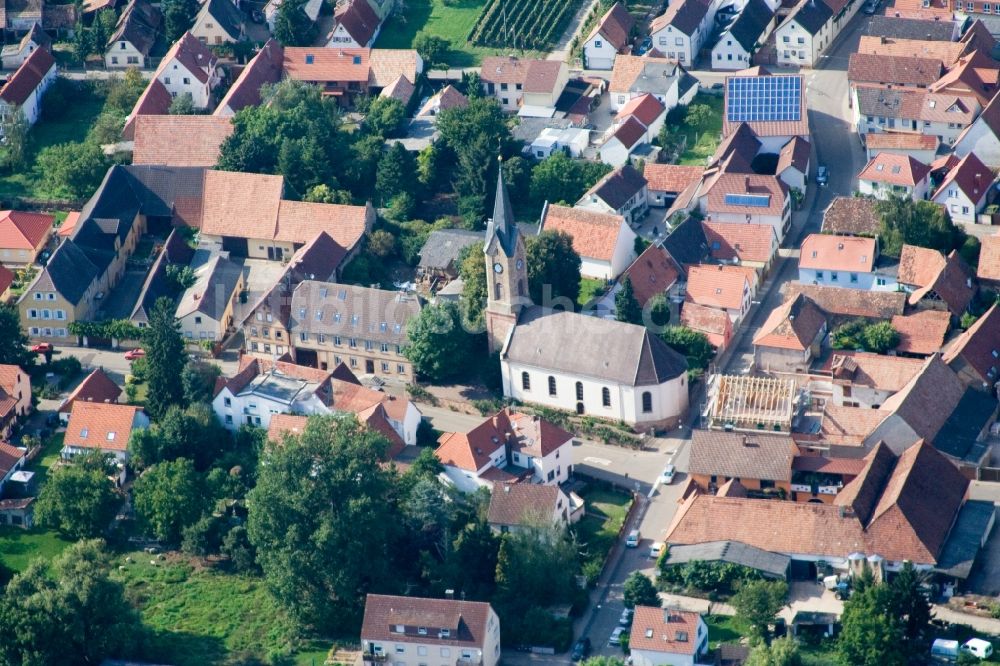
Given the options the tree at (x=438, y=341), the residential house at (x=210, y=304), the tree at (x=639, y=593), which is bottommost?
the tree at (x=639, y=593)

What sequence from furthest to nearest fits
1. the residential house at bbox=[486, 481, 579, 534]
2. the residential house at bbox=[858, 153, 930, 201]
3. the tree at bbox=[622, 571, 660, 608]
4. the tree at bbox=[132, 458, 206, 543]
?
the residential house at bbox=[858, 153, 930, 201] → the tree at bbox=[132, 458, 206, 543] → the residential house at bbox=[486, 481, 579, 534] → the tree at bbox=[622, 571, 660, 608]

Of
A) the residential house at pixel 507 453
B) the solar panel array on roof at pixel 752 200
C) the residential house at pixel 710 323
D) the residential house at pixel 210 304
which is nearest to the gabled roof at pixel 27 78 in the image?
the residential house at pixel 210 304

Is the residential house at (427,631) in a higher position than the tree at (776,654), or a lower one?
lower

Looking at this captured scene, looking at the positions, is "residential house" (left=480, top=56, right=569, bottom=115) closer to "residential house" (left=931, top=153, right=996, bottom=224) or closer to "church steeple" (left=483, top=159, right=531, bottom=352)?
"church steeple" (left=483, top=159, right=531, bottom=352)

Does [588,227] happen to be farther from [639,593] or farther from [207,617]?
[207,617]

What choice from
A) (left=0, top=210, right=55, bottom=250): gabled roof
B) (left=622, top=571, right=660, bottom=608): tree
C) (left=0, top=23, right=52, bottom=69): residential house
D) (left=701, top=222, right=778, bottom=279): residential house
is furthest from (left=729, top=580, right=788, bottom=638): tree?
(left=0, top=23, right=52, bottom=69): residential house

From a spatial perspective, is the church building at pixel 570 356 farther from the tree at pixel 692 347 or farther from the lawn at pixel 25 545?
the lawn at pixel 25 545

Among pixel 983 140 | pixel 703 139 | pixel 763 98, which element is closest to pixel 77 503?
pixel 703 139
